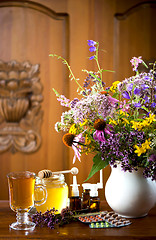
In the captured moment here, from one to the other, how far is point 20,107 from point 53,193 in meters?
1.34

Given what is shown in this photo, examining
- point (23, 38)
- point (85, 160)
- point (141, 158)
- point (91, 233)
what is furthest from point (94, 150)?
point (23, 38)

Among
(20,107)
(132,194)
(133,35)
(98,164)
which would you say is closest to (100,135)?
(98,164)

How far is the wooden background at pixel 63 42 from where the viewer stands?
2.39 metres

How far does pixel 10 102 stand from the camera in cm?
236

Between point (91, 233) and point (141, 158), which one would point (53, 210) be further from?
point (141, 158)

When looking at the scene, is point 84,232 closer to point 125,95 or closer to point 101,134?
point 101,134

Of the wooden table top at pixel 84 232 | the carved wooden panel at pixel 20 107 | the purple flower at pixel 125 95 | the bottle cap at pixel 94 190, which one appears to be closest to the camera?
the wooden table top at pixel 84 232

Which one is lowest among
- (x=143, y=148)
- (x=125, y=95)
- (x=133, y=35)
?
(x=143, y=148)

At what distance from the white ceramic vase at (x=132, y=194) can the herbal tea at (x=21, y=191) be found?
0.26 metres

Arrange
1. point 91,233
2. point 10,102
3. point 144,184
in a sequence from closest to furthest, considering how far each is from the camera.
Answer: point 91,233, point 144,184, point 10,102

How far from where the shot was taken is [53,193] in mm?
1096

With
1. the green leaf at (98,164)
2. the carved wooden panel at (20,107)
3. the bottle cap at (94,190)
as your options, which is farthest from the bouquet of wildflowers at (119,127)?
the carved wooden panel at (20,107)

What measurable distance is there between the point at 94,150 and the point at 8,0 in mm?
1678

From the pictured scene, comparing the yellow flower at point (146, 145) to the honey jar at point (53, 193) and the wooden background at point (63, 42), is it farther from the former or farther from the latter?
the wooden background at point (63, 42)
